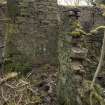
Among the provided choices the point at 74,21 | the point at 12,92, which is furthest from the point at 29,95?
the point at 74,21

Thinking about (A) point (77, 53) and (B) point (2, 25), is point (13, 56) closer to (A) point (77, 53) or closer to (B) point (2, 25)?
(B) point (2, 25)

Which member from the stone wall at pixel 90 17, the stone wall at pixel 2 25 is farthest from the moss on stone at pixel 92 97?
the stone wall at pixel 90 17

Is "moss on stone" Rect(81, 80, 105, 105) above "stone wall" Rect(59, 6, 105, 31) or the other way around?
the other way around

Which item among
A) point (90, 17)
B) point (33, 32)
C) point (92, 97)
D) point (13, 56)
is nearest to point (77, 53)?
point (92, 97)

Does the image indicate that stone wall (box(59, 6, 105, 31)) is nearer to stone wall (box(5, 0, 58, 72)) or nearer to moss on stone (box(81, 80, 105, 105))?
stone wall (box(5, 0, 58, 72))

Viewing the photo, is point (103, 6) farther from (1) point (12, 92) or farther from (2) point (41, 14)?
(1) point (12, 92)

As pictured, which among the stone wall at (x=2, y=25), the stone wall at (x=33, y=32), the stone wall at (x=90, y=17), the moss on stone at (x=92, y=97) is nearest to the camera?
the moss on stone at (x=92, y=97)

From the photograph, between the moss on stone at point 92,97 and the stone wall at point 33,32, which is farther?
the stone wall at point 33,32

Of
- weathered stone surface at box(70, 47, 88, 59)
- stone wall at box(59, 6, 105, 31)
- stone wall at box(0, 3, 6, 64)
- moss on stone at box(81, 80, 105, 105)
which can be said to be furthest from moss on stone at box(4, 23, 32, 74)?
stone wall at box(59, 6, 105, 31)

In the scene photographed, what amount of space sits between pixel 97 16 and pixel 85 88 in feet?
18.6

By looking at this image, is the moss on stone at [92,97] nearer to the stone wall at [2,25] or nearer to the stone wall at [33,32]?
the stone wall at [33,32]

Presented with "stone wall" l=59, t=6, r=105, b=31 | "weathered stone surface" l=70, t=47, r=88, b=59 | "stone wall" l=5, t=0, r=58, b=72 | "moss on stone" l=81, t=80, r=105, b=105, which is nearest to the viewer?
"moss on stone" l=81, t=80, r=105, b=105

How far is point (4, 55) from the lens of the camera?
23.6 ft

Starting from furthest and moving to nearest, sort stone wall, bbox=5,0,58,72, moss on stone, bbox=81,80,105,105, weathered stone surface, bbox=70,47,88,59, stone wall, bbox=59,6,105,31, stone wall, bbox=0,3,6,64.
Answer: stone wall, bbox=59,6,105,31, stone wall, bbox=5,0,58,72, stone wall, bbox=0,3,6,64, weathered stone surface, bbox=70,47,88,59, moss on stone, bbox=81,80,105,105
